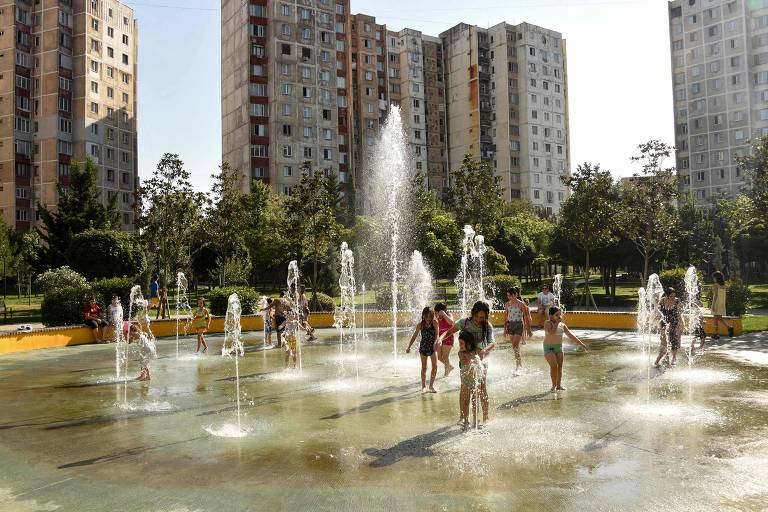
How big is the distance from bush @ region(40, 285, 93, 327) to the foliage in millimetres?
8247

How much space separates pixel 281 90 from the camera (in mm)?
71688

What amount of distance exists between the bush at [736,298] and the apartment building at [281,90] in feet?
182

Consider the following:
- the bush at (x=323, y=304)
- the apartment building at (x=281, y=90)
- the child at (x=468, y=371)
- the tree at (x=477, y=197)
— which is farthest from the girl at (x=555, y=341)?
the apartment building at (x=281, y=90)

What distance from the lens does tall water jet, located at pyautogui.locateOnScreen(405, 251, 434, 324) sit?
34.2 meters

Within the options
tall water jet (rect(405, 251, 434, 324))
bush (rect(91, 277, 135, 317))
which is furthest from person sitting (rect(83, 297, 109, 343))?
tall water jet (rect(405, 251, 434, 324))

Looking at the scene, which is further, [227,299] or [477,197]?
[477,197]

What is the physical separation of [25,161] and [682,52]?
9017cm

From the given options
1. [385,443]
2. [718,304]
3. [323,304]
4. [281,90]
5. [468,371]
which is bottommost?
[385,443]

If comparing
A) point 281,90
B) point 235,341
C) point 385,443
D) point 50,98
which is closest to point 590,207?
point 235,341

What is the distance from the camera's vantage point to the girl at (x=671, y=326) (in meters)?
13.4

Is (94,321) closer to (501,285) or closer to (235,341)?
(235,341)

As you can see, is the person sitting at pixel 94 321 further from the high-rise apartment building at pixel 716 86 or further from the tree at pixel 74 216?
the high-rise apartment building at pixel 716 86

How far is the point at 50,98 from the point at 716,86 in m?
87.4

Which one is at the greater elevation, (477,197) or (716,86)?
(716,86)
